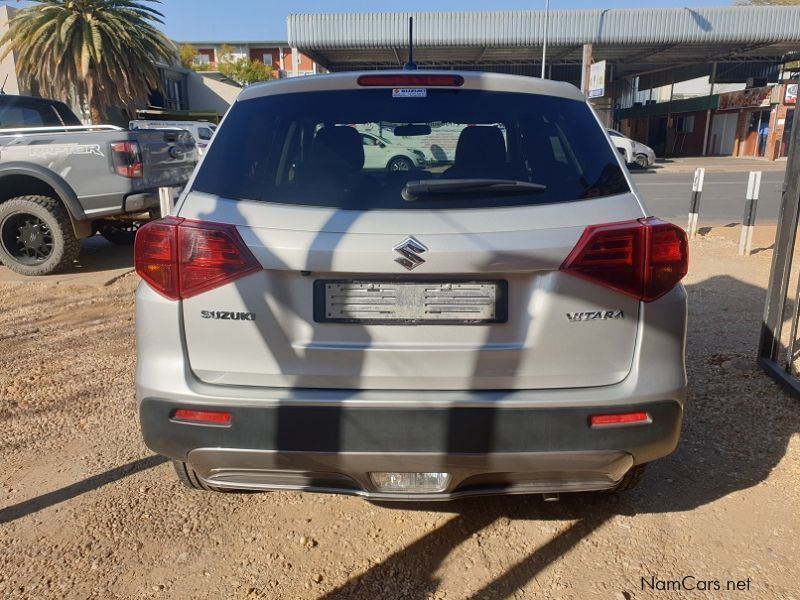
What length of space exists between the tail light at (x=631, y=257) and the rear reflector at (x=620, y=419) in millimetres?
391

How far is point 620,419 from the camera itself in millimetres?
2146

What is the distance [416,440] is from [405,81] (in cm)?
138

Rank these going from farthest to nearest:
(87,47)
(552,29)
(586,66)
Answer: (552,29)
(586,66)
(87,47)

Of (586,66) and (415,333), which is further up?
(586,66)

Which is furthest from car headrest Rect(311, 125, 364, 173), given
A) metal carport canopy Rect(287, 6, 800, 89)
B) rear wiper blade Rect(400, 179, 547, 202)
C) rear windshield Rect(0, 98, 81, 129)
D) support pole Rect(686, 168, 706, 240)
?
metal carport canopy Rect(287, 6, 800, 89)

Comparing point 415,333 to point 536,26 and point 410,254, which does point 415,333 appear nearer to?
point 410,254

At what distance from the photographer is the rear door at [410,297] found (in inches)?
81.4

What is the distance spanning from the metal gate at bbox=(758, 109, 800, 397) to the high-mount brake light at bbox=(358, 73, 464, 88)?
2.72 metres

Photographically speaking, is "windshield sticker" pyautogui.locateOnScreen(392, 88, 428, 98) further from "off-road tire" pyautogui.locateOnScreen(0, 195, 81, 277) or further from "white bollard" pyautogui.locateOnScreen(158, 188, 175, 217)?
"off-road tire" pyautogui.locateOnScreen(0, 195, 81, 277)

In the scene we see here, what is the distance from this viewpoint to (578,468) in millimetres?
2193

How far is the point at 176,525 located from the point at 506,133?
2146mm

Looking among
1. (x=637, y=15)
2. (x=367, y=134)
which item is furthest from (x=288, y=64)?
(x=367, y=134)

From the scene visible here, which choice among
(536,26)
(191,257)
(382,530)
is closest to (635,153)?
(536,26)

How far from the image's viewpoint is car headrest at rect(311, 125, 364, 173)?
2.41 m
